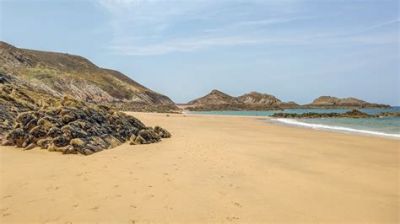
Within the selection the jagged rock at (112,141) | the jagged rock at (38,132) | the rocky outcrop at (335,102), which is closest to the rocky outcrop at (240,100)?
the rocky outcrop at (335,102)

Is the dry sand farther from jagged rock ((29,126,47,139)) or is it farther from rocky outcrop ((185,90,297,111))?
rocky outcrop ((185,90,297,111))

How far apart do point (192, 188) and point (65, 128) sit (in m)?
6.31

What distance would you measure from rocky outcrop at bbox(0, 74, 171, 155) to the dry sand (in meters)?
0.65

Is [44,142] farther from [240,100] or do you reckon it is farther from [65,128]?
[240,100]

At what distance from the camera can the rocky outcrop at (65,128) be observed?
10891 mm

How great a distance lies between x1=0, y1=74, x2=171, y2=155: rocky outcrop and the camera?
35.7 feet

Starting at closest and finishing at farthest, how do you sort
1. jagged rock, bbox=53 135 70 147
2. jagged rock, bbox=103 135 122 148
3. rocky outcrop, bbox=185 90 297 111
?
jagged rock, bbox=53 135 70 147 < jagged rock, bbox=103 135 122 148 < rocky outcrop, bbox=185 90 297 111

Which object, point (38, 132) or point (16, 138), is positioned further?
point (38, 132)

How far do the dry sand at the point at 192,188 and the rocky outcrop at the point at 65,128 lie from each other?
2.14 ft

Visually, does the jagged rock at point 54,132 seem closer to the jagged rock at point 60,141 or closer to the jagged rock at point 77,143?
the jagged rock at point 60,141

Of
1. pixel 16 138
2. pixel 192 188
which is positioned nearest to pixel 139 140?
pixel 16 138

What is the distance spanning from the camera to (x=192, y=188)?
7172mm

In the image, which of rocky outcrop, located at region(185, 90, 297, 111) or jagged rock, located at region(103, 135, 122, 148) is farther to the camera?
rocky outcrop, located at region(185, 90, 297, 111)

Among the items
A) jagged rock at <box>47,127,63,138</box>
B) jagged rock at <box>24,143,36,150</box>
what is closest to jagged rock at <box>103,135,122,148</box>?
jagged rock at <box>47,127,63,138</box>
